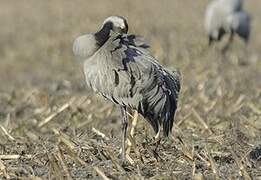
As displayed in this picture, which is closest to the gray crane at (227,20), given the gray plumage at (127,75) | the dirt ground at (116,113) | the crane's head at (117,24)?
the dirt ground at (116,113)

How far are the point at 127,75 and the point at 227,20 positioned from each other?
1049 centimetres

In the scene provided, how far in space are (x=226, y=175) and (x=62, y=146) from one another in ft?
4.56

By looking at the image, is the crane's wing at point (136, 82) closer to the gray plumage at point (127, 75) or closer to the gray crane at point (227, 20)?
the gray plumage at point (127, 75)

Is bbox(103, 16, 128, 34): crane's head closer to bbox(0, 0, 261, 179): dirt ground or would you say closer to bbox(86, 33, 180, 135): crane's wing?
bbox(86, 33, 180, 135): crane's wing

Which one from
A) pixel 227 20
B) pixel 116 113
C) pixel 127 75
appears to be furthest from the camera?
pixel 227 20

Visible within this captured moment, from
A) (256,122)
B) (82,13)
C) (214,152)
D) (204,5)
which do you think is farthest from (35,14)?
(214,152)

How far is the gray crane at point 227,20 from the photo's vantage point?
1575cm

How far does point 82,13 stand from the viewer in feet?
64.0

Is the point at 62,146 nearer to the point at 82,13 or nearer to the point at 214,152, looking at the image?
the point at 214,152

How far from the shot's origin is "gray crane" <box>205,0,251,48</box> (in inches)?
620

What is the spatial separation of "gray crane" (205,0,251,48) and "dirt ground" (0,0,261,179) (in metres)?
0.41

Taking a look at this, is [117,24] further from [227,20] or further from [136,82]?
[227,20]

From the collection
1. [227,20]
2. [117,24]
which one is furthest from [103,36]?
[227,20]

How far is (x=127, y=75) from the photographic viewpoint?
18.6 ft
